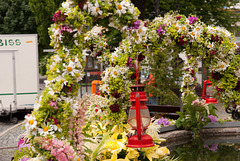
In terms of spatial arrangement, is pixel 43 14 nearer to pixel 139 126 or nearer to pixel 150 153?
pixel 150 153

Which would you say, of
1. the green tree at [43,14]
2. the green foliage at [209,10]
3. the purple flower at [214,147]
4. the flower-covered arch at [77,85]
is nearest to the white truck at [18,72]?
the flower-covered arch at [77,85]

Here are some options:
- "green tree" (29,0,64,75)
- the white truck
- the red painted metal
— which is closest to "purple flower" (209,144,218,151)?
the red painted metal

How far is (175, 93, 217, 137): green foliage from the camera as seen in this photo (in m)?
9.69

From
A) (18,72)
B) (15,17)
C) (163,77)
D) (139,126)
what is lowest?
(139,126)

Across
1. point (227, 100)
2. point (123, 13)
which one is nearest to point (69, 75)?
point (123, 13)

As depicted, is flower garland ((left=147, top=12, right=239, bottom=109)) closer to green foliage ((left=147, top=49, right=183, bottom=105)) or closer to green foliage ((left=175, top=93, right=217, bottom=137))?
green foliage ((left=175, top=93, right=217, bottom=137))

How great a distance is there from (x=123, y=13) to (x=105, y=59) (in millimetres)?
5432

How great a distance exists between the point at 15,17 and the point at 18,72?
15.2 meters

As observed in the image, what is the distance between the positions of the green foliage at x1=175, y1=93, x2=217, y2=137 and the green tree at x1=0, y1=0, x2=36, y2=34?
19686mm

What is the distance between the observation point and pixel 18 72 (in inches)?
517

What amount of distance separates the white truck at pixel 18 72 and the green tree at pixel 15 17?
14198 mm

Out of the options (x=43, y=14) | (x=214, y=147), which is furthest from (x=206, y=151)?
(x=43, y=14)

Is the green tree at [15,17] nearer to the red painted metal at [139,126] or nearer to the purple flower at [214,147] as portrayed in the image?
the purple flower at [214,147]

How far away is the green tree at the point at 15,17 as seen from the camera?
87.1ft
